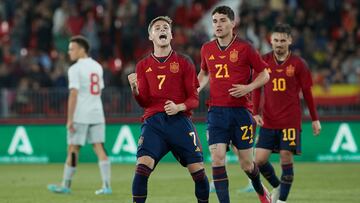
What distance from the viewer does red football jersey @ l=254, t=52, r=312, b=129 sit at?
12.7 metres

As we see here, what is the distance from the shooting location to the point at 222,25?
11.5m

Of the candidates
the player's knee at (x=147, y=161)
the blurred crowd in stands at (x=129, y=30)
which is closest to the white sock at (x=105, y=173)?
the player's knee at (x=147, y=161)

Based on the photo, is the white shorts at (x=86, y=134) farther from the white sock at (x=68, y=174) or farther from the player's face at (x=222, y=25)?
the player's face at (x=222, y=25)

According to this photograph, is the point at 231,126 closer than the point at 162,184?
Yes

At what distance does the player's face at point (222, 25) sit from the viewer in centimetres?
1153

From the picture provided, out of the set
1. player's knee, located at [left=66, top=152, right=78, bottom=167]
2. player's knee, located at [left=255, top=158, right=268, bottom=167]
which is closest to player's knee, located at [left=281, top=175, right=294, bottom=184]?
player's knee, located at [left=255, top=158, right=268, bottom=167]

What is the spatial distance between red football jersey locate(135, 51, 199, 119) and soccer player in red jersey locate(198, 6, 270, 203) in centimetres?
79

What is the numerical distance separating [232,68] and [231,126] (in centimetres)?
71

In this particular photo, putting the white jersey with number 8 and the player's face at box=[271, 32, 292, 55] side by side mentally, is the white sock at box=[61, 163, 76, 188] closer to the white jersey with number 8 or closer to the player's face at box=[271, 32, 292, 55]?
the white jersey with number 8

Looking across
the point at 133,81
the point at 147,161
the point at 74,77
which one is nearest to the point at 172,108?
the point at 133,81

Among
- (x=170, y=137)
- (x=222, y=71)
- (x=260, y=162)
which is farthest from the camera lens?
(x=260, y=162)

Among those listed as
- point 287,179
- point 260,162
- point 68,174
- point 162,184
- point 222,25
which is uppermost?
point 222,25

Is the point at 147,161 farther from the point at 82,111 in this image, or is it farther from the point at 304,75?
the point at 82,111

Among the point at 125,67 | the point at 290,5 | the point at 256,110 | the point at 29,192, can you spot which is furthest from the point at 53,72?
the point at 256,110
